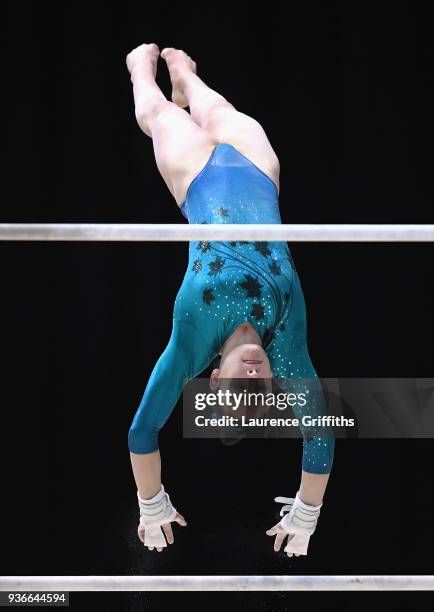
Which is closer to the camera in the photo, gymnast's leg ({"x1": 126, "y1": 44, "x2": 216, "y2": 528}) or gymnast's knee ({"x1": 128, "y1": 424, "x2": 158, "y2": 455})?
gymnast's knee ({"x1": 128, "y1": 424, "x2": 158, "y2": 455})

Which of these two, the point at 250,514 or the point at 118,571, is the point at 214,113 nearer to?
the point at 250,514

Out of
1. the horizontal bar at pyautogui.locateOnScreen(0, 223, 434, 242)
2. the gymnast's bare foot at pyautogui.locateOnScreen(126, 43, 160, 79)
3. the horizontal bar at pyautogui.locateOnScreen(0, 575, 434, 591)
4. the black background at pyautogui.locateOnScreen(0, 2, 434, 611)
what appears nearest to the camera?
the horizontal bar at pyautogui.locateOnScreen(0, 223, 434, 242)

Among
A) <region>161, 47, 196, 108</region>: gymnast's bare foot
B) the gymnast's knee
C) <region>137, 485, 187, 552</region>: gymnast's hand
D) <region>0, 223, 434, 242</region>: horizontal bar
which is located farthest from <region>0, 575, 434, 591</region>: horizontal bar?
<region>161, 47, 196, 108</region>: gymnast's bare foot

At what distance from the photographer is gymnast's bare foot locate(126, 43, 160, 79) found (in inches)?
93.4

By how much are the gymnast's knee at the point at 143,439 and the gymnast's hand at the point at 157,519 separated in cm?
12

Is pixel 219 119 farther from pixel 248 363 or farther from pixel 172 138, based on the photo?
pixel 248 363

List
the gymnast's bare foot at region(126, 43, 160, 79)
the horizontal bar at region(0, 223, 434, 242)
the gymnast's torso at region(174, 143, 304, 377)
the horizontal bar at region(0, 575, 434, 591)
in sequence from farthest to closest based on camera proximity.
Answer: the gymnast's bare foot at region(126, 43, 160, 79)
the gymnast's torso at region(174, 143, 304, 377)
the horizontal bar at region(0, 575, 434, 591)
the horizontal bar at region(0, 223, 434, 242)

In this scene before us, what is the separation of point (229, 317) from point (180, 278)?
674mm

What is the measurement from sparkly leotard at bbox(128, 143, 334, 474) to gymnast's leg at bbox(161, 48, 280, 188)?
18 cm

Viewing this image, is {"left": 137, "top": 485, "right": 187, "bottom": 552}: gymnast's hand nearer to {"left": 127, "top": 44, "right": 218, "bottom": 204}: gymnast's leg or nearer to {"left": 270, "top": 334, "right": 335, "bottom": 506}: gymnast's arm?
{"left": 270, "top": 334, "right": 335, "bottom": 506}: gymnast's arm

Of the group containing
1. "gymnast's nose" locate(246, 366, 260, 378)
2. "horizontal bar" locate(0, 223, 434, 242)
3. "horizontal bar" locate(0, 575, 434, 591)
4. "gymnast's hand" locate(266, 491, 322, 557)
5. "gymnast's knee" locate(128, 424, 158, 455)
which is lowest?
"horizontal bar" locate(0, 575, 434, 591)

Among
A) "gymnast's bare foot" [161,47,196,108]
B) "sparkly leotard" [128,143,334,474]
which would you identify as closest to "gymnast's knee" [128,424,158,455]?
"sparkly leotard" [128,143,334,474]

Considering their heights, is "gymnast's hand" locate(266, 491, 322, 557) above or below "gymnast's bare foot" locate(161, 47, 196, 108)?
below

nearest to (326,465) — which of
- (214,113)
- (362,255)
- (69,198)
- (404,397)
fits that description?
(404,397)
